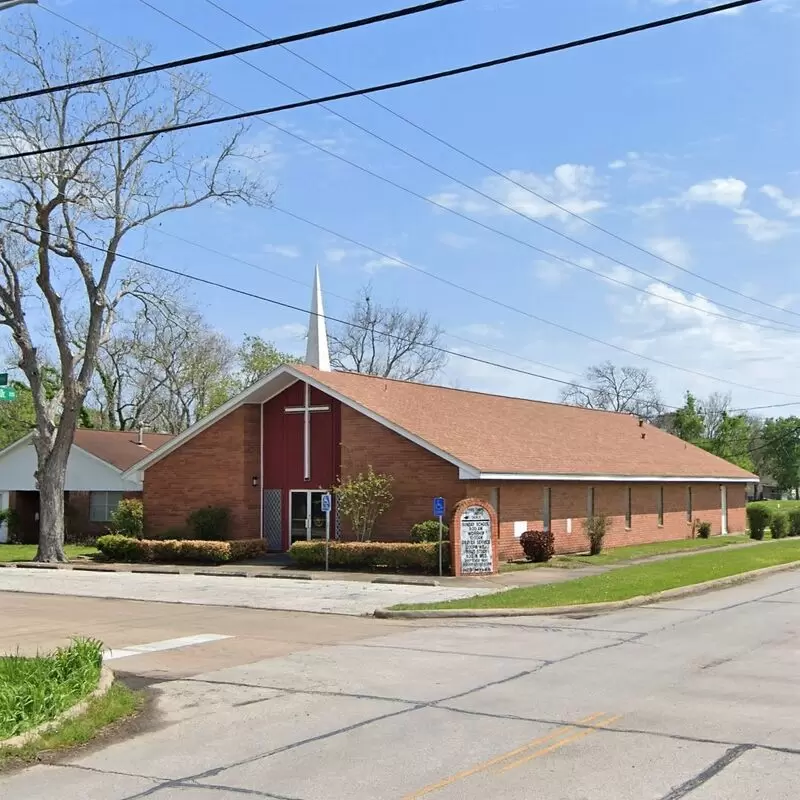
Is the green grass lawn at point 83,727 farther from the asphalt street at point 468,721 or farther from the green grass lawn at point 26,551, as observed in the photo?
the green grass lawn at point 26,551

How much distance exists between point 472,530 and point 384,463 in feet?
13.9

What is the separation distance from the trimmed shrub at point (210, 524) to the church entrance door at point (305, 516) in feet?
6.80

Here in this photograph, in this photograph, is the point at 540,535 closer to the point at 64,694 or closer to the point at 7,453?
the point at 64,694

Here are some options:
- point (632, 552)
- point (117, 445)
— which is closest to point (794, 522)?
point (632, 552)

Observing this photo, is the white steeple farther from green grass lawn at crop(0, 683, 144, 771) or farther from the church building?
green grass lawn at crop(0, 683, 144, 771)

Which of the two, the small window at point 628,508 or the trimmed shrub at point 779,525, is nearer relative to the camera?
the small window at point 628,508

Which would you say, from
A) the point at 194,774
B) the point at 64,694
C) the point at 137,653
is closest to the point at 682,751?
the point at 194,774

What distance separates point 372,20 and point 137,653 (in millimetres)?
8639

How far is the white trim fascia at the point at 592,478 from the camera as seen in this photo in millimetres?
27156

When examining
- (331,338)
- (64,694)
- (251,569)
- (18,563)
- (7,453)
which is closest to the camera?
(64,694)

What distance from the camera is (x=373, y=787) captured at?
6.85m

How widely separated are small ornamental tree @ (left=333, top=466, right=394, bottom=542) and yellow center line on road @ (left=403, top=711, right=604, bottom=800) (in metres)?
19.5

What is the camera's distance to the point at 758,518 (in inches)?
1687

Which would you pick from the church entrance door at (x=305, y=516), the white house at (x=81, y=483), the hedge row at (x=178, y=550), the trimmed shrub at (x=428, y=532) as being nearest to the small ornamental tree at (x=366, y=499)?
the trimmed shrub at (x=428, y=532)
